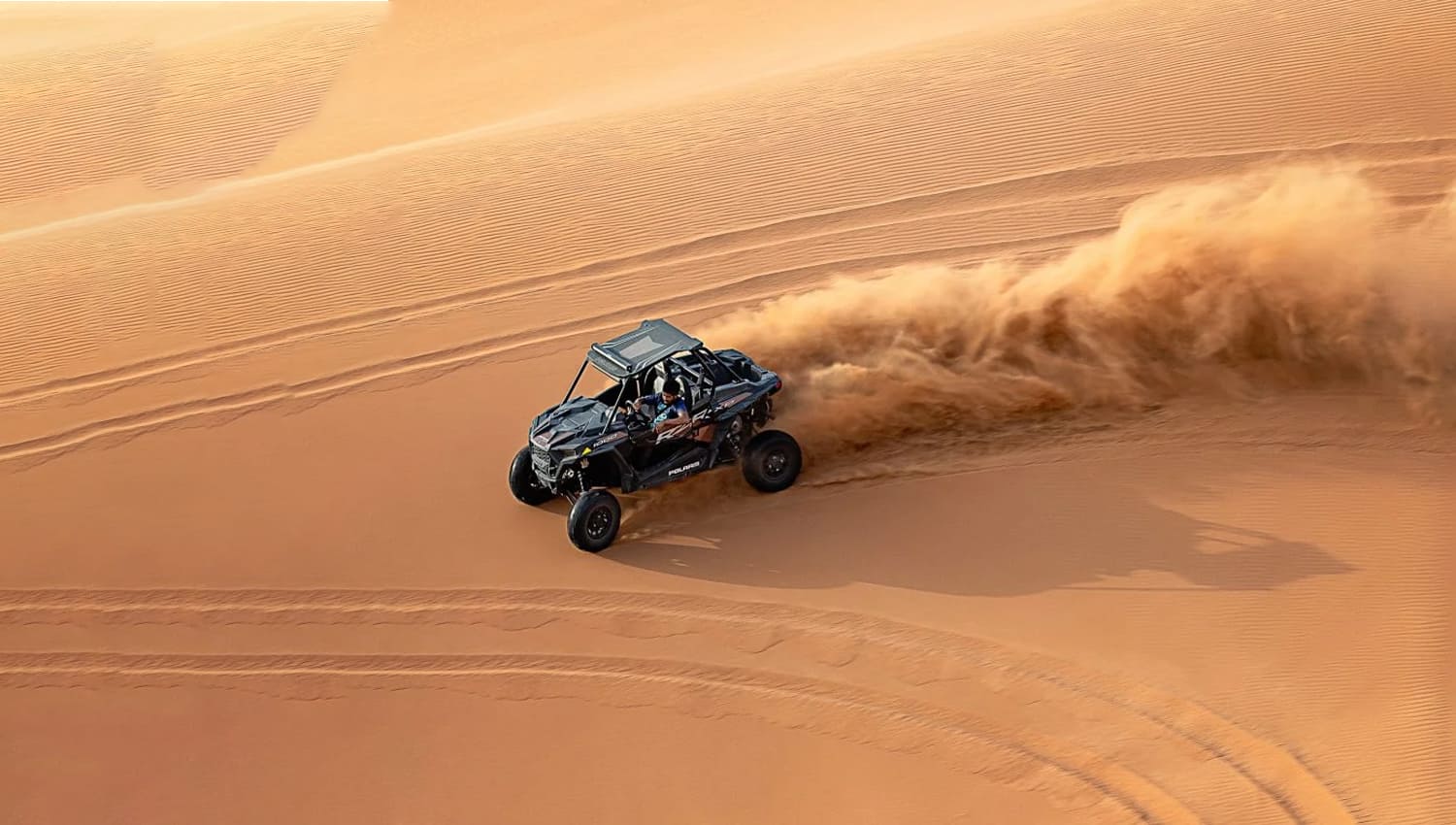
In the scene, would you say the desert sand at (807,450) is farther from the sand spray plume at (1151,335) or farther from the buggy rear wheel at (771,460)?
the buggy rear wheel at (771,460)

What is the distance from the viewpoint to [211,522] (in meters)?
12.7

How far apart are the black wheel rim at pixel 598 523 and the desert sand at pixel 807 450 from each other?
32 cm

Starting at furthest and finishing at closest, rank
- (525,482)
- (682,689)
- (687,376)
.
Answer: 1. (525,482)
2. (687,376)
3. (682,689)

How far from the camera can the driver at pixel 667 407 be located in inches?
466

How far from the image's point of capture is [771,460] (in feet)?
40.1

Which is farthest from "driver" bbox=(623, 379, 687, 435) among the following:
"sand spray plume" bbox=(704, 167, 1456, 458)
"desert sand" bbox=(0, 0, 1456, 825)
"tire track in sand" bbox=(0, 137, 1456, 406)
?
"tire track in sand" bbox=(0, 137, 1456, 406)

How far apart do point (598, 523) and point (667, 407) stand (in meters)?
1.22

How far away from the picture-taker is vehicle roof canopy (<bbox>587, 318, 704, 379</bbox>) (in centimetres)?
1171

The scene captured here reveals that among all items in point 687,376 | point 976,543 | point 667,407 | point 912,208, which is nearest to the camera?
point 976,543

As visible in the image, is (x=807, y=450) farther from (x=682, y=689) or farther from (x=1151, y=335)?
(x=1151, y=335)

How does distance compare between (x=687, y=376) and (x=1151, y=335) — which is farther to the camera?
(x=1151, y=335)

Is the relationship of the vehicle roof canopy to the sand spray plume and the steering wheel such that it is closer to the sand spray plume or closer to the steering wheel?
the steering wheel

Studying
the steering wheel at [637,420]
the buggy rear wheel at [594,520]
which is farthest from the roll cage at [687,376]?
the buggy rear wheel at [594,520]

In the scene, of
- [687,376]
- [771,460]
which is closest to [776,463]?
[771,460]
